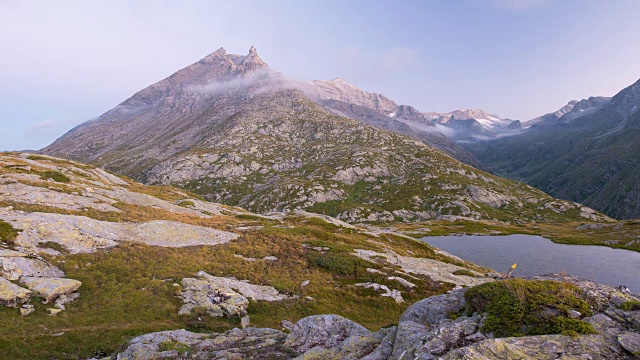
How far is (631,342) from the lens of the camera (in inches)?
389

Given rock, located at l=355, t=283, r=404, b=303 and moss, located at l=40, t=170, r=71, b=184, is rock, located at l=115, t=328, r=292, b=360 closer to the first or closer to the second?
rock, located at l=355, t=283, r=404, b=303

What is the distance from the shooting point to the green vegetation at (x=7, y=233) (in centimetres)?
3000

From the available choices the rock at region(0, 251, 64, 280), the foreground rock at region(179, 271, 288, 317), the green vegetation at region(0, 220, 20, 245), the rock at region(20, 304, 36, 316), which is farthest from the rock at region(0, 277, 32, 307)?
the foreground rock at region(179, 271, 288, 317)

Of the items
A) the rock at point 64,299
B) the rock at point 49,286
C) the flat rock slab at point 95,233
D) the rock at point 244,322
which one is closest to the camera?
the rock at point 64,299

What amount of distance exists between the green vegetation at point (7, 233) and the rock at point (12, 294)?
7.95 m

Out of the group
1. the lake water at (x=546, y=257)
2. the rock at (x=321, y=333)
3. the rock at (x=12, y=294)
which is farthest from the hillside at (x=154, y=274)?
the lake water at (x=546, y=257)

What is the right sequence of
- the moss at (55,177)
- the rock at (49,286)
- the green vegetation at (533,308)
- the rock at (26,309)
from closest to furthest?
the green vegetation at (533,308), the rock at (26,309), the rock at (49,286), the moss at (55,177)

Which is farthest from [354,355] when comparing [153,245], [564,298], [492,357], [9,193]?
[9,193]

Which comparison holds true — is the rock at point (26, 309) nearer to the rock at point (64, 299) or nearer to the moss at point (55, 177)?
the rock at point (64, 299)

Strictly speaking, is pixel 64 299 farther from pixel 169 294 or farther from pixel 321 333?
pixel 321 333

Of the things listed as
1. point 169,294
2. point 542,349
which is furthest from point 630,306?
point 169,294

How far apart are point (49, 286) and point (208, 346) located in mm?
17503

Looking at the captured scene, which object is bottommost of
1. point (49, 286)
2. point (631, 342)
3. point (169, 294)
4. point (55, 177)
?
point (169, 294)

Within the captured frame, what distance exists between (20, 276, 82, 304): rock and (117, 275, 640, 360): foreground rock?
13.4 m
